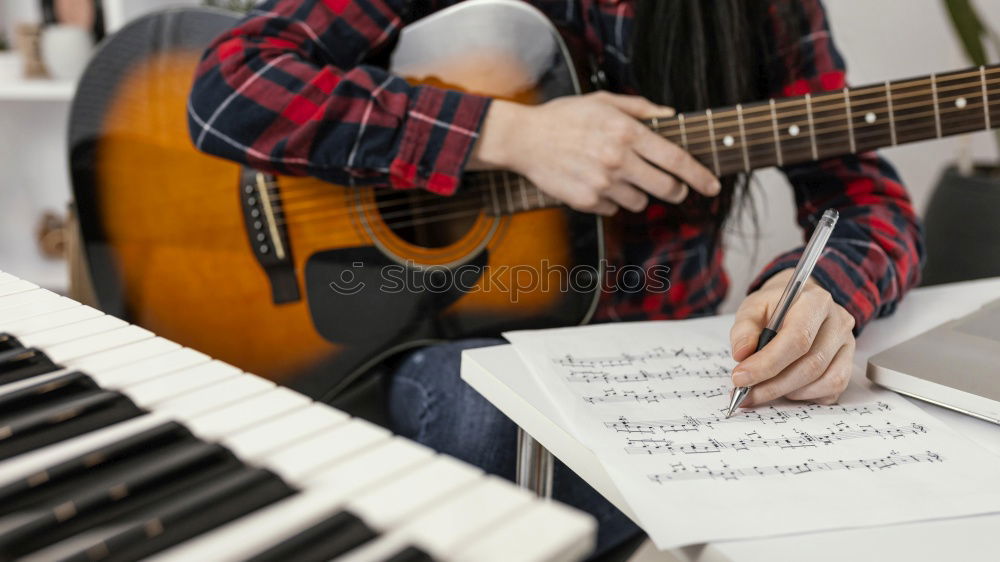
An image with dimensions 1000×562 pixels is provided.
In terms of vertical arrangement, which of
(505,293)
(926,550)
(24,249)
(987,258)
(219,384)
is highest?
(219,384)

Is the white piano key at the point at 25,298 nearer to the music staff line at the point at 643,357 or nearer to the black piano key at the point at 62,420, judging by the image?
the black piano key at the point at 62,420

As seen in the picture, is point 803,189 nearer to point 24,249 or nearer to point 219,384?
point 219,384

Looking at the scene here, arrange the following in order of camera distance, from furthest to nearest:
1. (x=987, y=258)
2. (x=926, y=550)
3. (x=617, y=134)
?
(x=987, y=258) → (x=617, y=134) → (x=926, y=550)

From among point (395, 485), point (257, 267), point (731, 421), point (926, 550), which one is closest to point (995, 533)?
point (926, 550)

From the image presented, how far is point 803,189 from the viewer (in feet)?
3.48

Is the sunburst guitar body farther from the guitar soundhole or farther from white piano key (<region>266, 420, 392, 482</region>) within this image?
white piano key (<region>266, 420, 392, 482</region>)

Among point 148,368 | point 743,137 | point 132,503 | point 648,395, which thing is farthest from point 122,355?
point 743,137

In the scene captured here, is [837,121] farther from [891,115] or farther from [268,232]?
[268,232]

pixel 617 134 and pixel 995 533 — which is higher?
pixel 617 134

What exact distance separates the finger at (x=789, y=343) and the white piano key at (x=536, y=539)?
35cm

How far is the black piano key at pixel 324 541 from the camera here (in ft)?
0.79

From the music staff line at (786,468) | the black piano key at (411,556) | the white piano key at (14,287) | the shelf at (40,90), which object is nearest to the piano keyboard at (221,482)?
the black piano key at (411,556)

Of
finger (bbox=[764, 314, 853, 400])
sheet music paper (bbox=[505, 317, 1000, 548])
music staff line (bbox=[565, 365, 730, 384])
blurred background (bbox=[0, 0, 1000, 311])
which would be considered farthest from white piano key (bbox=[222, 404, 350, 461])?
blurred background (bbox=[0, 0, 1000, 311])

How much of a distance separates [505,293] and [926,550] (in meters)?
0.68
